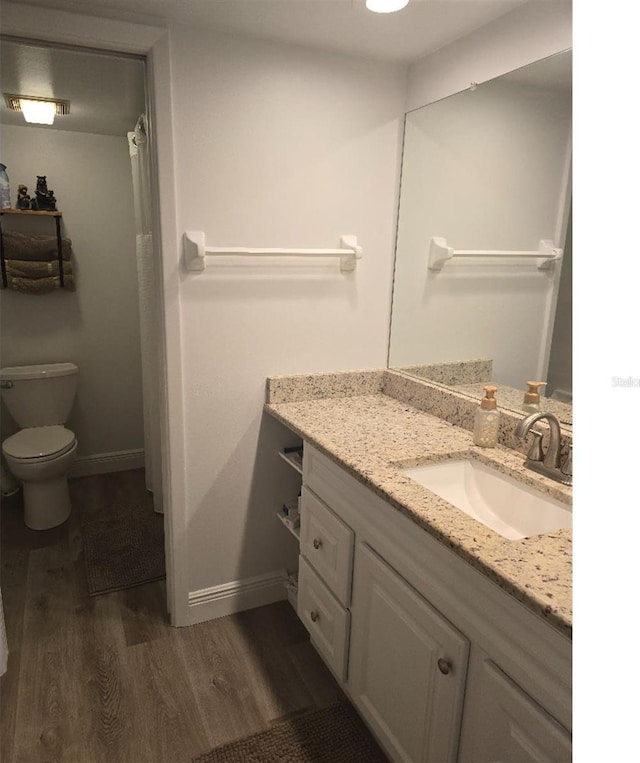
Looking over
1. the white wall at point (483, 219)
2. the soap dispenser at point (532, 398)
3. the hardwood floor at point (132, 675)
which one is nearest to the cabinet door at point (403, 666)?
the hardwood floor at point (132, 675)

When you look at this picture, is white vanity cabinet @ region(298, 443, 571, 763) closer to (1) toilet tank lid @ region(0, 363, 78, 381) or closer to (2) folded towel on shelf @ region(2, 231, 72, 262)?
(1) toilet tank lid @ region(0, 363, 78, 381)

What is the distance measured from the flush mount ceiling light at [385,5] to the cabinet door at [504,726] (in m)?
1.50

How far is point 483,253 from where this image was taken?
5.58ft

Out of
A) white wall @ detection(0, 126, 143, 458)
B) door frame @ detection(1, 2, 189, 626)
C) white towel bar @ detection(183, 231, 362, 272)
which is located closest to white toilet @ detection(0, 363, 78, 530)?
white wall @ detection(0, 126, 143, 458)

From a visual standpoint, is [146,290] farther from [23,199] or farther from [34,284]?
[23,199]

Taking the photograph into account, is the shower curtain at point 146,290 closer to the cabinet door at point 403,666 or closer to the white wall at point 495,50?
the white wall at point 495,50

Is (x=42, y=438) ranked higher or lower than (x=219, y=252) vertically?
lower

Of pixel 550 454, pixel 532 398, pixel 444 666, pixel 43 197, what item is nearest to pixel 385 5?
pixel 532 398

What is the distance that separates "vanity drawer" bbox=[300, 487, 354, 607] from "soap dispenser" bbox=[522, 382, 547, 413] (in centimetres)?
60

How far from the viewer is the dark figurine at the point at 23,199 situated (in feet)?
8.71

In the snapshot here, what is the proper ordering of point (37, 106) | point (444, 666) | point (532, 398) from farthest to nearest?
point (37, 106) → point (532, 398) → point (444, 666)

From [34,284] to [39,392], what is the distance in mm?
558
